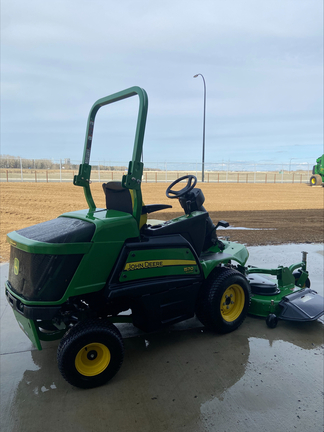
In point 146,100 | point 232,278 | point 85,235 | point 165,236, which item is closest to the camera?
point 85,235

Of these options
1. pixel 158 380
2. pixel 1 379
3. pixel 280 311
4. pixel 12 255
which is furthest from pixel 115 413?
pixel 280 311

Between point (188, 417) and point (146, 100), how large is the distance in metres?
2.31

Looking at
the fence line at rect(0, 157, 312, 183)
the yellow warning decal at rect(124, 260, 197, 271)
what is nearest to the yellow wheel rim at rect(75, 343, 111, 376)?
the yellow warning decal at rect(124, 260, 197, 271)

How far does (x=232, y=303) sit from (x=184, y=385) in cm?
113

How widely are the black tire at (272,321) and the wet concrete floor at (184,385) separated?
7 centimetres

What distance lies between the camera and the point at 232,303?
3441 millimetres

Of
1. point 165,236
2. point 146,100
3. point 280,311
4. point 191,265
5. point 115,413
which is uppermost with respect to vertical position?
point 146,100

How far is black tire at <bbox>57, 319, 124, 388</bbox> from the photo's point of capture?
241 centimetres

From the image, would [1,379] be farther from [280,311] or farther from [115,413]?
[280,311]

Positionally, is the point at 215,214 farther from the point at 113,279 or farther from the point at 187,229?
the point at 113,279

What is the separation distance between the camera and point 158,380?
8.52ft

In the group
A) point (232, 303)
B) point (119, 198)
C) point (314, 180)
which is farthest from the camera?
point (314, 180)

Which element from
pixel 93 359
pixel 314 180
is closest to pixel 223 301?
pixel 93 359

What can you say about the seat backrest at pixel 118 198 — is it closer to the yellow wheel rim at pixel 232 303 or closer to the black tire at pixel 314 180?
the yellow wheel rim at pixel 232 303
